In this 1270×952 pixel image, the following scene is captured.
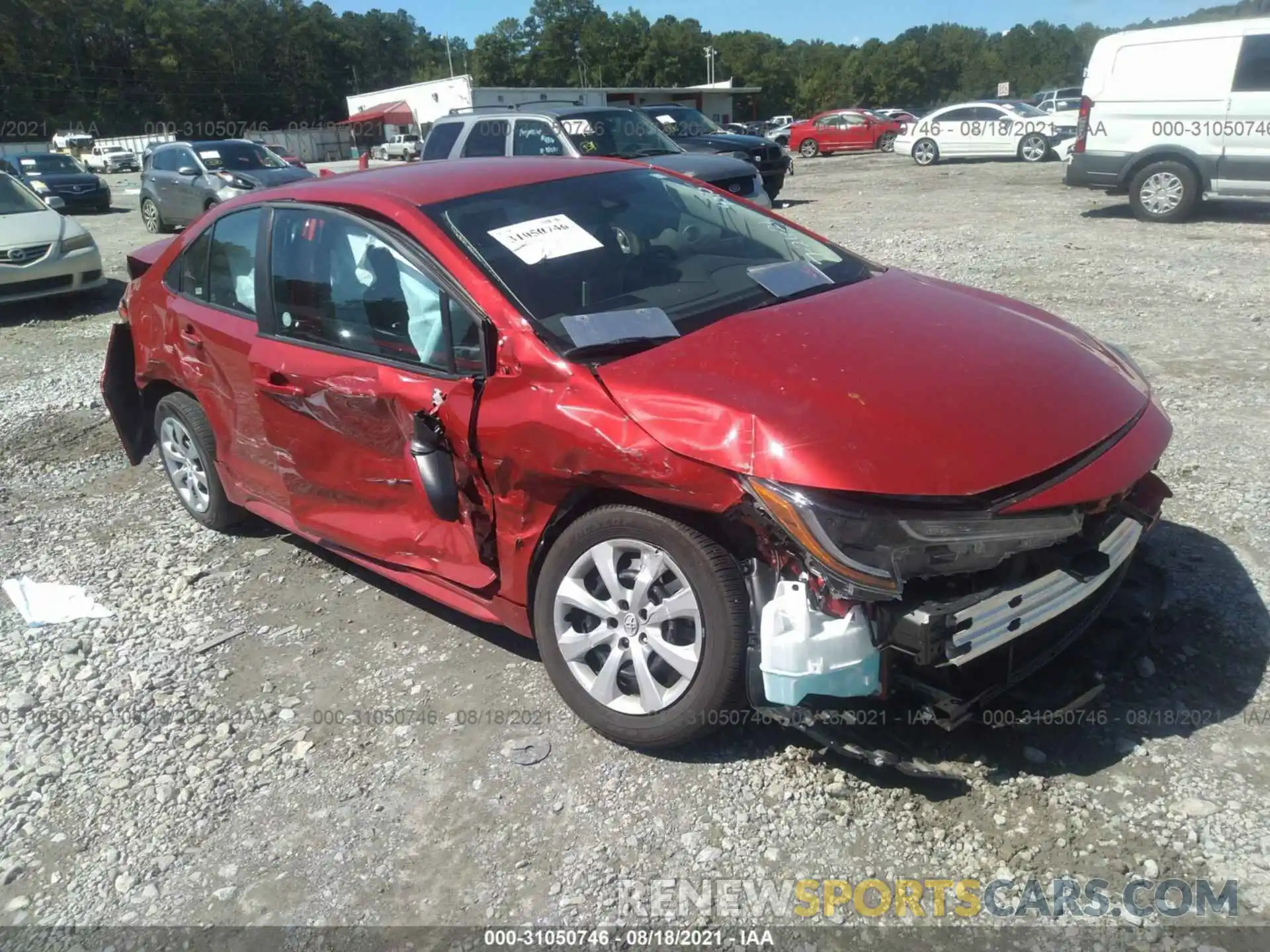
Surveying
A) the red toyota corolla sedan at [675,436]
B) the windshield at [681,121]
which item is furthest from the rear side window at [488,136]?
the red toyota corolla sedan at [675,436]

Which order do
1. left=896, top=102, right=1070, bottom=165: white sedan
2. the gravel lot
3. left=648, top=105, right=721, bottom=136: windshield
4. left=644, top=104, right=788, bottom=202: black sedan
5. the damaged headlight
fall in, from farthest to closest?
left=896, top=102, right=1070, bottom=165: white sedan < left=648, top=105, right=721, bottom=136: windshield < left=644, top=104, right=788, bottom=202: black sedan < the gravel lot < the damaged headlight

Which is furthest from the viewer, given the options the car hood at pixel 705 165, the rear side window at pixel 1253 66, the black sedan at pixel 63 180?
the black sedan at pixel 63 180

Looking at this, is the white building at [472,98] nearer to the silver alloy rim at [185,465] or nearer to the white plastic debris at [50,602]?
the silver alloy rim at [185,465]

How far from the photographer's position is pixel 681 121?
15.8 metres

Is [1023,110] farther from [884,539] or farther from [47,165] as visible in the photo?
[884,539]

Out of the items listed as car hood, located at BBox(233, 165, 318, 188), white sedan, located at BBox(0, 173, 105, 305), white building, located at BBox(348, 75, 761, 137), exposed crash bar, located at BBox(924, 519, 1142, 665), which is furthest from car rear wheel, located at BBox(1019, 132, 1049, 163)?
exposed crash bar, located at BBox(924, 519, 1142, 665)

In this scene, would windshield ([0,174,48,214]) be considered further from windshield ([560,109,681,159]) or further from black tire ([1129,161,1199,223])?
black tire ([1129,161,1199,223])

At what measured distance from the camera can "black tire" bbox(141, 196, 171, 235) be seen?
16.5 m

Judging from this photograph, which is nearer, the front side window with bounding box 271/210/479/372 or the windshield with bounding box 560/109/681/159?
the front side window with bounding box 271/210/479/372

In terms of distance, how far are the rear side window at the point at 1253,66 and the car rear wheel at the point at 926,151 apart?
47.0ft

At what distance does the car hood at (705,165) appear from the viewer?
11375 millimetres

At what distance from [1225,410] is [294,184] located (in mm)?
4975

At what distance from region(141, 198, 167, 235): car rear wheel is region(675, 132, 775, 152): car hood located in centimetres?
893

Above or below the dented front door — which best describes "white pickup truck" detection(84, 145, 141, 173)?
below
